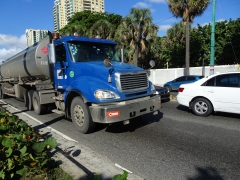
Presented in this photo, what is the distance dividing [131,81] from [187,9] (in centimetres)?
1609

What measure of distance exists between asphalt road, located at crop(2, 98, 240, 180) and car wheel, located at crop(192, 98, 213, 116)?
0.23 metres

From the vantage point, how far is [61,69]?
Result: 21.6ft

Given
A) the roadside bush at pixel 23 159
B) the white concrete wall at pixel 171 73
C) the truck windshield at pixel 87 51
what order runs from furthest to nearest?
the white concrete wall at pixel 171 73, the truck windshield at pixel 87 51, the roadside bush at pixel 23 159

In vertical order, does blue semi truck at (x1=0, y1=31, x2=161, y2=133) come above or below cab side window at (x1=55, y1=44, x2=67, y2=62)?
below

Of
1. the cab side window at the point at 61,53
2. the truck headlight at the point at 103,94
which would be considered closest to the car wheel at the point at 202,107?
the truck headlight at the point at 103,94

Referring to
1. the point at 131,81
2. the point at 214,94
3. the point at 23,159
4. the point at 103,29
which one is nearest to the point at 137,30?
the point at 103,29

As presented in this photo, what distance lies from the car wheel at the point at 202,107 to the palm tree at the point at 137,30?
15396 millimetres

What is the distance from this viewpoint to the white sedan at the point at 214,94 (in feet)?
21.3

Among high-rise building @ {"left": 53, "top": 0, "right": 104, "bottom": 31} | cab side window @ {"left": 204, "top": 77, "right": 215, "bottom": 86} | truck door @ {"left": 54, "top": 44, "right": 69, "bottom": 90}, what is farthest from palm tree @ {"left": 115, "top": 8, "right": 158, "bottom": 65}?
high-rise building @ {"left": 53, "top": 0, "right": 104, "bottom": 31}

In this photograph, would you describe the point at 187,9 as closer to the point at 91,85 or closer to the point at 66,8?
the point at 91,85

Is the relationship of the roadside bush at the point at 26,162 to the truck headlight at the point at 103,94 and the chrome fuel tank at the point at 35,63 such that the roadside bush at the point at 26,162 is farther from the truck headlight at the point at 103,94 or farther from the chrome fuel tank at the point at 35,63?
the chrome fuel tank at the point at 35,63

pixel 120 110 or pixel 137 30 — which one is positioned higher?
pixel 137 30

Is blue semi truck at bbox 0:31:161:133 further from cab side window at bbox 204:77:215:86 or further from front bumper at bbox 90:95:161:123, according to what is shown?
cab side window at bbox 204:77:215:86

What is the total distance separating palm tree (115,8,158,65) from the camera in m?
21.7
